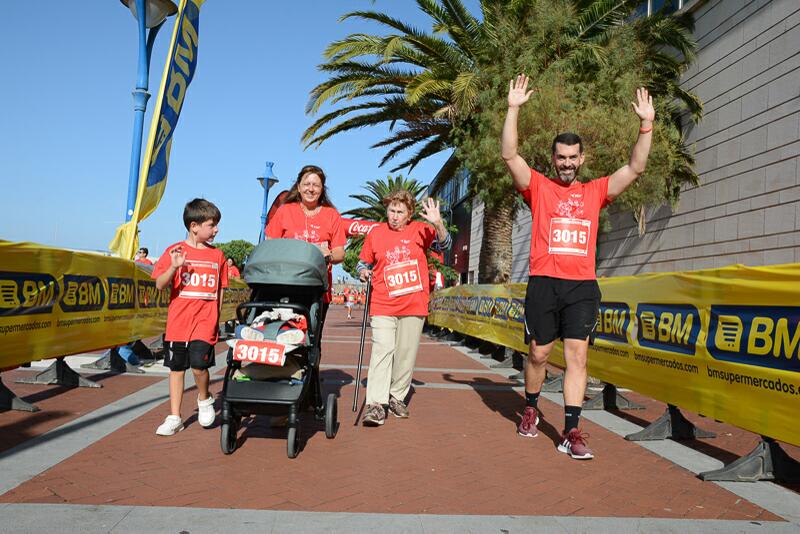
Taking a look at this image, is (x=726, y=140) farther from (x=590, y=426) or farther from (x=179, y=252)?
(x=179, y=252)

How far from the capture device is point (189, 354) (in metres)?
4.80

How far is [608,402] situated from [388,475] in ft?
11.3

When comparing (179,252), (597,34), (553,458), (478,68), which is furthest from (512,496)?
(597,34)

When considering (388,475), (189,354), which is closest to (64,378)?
(189,354)

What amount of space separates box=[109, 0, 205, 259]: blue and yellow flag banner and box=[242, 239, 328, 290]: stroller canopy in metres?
5.22

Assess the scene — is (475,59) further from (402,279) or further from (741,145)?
(402,279)

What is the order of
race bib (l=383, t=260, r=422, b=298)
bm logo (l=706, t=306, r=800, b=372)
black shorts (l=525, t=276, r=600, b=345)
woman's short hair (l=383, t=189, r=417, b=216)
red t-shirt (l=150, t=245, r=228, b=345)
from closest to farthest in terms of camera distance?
1. bm logo (l=706, t=306, r=800, b=372)
2. black shorts (l=525, t=276, r=600, b=345)
3. red t-shirt (l=150, t=245, r=228, b=345)
4. race bib (l=383, t=260, r=422, b=298)
5. woman's short hair (l=383, t=189, r=417, b=216)

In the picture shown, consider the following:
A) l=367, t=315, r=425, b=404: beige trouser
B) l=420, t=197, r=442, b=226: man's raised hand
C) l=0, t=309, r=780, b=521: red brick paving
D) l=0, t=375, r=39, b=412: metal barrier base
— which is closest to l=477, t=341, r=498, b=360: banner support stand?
l=367, t=315, r=425, b=404: beige trouser

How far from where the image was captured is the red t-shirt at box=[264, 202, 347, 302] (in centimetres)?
543

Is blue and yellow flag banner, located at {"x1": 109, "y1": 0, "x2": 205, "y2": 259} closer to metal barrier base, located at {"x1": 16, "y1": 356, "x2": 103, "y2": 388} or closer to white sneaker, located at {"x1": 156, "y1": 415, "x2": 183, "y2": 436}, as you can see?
metal barrier base, located at {"x1": 16, "y1": 356, "x2": 103, "y2": 388}

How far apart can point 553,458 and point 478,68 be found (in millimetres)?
→ 13607

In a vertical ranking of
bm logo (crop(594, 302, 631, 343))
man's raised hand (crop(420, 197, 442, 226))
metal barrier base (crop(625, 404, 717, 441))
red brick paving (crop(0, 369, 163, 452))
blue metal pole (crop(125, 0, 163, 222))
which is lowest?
red brick paving (crop(0, 369, 163, 452))

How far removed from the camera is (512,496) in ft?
11.5

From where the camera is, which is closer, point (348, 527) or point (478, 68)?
point (348, 527)
